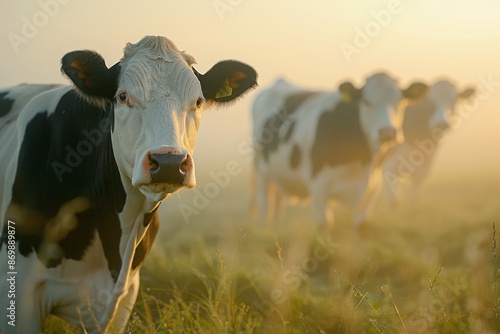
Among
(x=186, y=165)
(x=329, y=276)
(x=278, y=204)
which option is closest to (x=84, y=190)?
(x=186, y=165)

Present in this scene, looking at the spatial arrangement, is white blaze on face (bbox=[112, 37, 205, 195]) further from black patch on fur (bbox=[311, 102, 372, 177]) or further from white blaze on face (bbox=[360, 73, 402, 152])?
black patch on fur (bbox=[311, 102, 372, 177])

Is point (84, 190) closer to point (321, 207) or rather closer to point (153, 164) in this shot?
point (153, 164)

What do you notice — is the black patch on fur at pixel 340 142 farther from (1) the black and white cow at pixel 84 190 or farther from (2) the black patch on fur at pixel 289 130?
(1) the black and white cow at pixel 84 190

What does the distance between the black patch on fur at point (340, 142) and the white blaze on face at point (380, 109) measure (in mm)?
133

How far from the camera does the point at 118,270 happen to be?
4.85 meters

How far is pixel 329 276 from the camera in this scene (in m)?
8.23

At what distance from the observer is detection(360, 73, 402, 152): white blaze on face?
39.1 ft

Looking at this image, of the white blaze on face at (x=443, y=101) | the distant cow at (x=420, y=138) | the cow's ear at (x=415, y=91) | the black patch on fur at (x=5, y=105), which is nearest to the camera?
the black patch on fur at (x=5, y=105)

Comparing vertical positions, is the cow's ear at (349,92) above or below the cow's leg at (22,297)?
below

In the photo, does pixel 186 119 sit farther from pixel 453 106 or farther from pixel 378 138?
pixel 453 106

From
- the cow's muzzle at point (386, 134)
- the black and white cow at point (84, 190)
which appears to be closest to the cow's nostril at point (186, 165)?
the black and white cow at point (84, 190)

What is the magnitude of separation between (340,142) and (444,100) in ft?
25.1

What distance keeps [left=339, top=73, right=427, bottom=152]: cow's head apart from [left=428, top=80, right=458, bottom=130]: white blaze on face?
17.4ft

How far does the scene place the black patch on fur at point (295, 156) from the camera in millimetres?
13008
